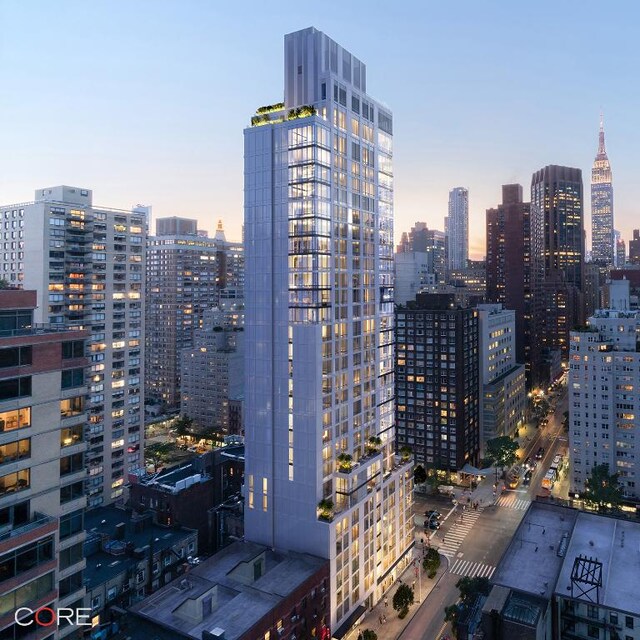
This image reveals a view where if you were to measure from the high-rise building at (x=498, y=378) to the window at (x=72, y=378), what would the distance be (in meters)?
130

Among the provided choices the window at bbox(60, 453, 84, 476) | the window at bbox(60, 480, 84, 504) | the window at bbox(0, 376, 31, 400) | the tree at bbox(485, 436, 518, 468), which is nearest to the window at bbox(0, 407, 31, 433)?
the window at bbox(0, 376, 31, 400)

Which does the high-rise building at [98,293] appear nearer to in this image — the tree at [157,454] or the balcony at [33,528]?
the tree at [157,454]

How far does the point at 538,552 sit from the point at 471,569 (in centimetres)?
2378

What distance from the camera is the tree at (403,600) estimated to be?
262 feet

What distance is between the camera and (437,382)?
143m

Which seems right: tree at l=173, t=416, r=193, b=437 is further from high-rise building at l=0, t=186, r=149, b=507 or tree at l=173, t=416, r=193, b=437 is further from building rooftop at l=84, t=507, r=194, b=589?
building rooftop at l=84, t=507, r=194, b=589

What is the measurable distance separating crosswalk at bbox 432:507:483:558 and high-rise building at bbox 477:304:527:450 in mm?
41943

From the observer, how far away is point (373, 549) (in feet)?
280

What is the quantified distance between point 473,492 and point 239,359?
96.5 m

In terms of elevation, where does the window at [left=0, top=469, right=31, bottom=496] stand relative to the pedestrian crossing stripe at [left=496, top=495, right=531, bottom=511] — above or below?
above

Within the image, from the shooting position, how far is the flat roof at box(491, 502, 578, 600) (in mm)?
67812

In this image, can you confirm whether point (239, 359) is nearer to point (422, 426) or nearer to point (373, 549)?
point (422, 426)

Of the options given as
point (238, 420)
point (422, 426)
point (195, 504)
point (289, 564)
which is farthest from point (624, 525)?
point (238, 420)

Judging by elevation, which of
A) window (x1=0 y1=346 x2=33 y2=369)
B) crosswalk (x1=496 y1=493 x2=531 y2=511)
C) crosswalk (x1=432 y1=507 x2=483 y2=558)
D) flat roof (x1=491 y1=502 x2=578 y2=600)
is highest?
window (x1=0 y1=346 x2=33 y2=369)
